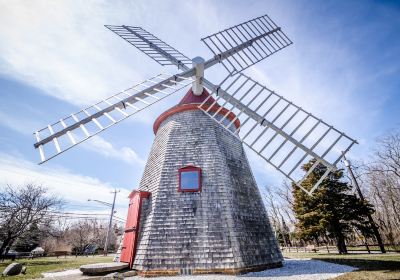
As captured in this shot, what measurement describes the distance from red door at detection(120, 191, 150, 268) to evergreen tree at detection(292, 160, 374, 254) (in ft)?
44.9

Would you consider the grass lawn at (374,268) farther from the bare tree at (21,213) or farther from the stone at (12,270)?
the bare tree at (21,213)

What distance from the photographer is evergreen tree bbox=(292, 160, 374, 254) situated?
16.0 m

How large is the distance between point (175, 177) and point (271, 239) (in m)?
4.13

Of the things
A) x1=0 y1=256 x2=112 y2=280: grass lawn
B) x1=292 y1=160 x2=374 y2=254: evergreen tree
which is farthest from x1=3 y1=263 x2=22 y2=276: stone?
x1=292 y1=160 x2=374 y2=254: evergreen tree

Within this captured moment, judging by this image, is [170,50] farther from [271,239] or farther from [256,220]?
[271,239]

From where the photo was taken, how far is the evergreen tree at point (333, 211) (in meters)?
16.0

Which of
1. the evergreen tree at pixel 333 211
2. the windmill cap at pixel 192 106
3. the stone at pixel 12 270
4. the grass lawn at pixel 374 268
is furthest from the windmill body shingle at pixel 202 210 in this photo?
the evergreen tree at pixel 333 211

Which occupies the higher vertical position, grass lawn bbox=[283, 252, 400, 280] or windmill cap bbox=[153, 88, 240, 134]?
windmill cap bbox=[153, 88, 240, 134]

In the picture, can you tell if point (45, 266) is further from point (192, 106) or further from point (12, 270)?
point (192, 106)

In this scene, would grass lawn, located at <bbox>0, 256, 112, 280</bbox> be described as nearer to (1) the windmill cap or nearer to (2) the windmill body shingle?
(2) the windmill body shingle

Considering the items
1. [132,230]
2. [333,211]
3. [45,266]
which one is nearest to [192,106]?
[132,230]

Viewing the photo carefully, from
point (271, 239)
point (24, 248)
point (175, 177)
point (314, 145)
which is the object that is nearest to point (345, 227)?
point (271, 239)

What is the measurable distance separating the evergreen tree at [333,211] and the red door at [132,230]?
13685 mm

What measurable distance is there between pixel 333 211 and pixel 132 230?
14728 mm
